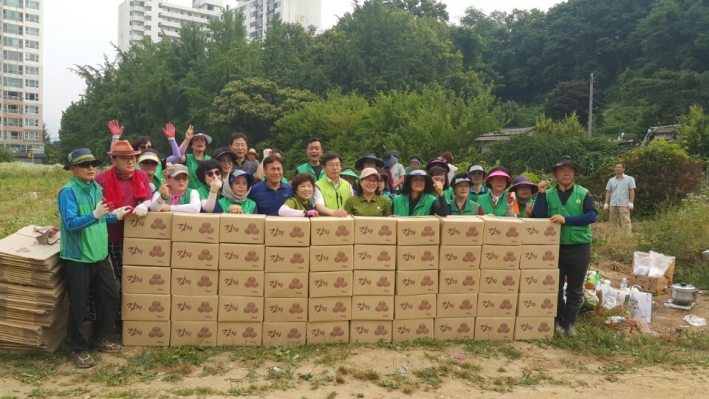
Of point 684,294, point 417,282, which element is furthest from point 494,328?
point 684,294

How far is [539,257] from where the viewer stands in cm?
A: 521

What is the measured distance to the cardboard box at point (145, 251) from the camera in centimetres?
461

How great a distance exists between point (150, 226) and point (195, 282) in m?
0.60

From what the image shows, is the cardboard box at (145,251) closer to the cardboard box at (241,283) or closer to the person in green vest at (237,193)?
the cardboard box at (241,283)

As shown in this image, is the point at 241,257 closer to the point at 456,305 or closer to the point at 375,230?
the point at 375,230

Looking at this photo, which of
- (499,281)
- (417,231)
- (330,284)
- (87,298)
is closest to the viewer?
(87,298)

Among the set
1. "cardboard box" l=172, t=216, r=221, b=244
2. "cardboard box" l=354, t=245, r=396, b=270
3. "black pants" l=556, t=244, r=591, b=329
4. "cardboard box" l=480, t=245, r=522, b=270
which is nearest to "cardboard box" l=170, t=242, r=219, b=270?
"cardboard box" l=172, t=216, r=221, b=244

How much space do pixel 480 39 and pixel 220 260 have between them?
4587 centimetres

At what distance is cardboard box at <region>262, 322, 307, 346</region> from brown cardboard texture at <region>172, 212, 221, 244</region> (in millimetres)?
914

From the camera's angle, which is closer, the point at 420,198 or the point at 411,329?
the point at 411,329

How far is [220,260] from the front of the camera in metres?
4.68

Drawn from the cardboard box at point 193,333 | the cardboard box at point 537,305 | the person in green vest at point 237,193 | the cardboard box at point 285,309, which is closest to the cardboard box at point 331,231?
the cardboard box at point 285,309

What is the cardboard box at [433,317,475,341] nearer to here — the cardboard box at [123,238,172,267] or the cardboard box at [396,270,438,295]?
the cardboard box at [396,270,438,295]

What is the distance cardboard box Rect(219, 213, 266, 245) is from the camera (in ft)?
15.3
